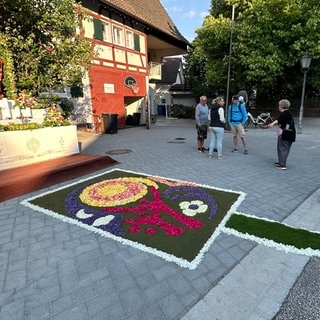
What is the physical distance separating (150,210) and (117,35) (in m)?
13.1

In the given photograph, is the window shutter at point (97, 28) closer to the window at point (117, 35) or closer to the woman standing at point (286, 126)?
the window at point (117, 35)

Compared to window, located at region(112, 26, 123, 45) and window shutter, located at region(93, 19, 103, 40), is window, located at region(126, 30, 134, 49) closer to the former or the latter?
Answer: window, located at region(112, 26, 123, 45)

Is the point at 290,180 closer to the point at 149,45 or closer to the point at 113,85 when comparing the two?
the point at 113,85

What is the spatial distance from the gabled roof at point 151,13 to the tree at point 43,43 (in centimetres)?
495

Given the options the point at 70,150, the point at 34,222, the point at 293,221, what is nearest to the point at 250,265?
the point at 293,221

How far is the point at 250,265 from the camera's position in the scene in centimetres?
252

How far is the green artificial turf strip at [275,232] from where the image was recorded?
113 inches

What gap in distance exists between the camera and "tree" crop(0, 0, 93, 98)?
7176 millimetres

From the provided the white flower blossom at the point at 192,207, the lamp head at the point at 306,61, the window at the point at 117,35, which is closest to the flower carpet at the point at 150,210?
the white flower blossom at the point at 192,207

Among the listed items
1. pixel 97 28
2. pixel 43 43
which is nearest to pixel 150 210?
pixel 43 43

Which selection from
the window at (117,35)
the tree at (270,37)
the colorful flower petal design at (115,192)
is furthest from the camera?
the window at (117,35)

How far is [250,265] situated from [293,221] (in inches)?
51.4

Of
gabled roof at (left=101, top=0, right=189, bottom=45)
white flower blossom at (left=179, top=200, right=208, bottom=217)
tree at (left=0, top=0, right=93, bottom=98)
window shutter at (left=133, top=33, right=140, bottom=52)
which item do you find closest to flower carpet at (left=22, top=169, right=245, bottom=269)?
white flower blossom at (left=179, top=200, right=208, bottom=217)

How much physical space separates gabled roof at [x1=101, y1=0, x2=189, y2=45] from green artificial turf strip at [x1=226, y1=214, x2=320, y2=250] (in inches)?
484
